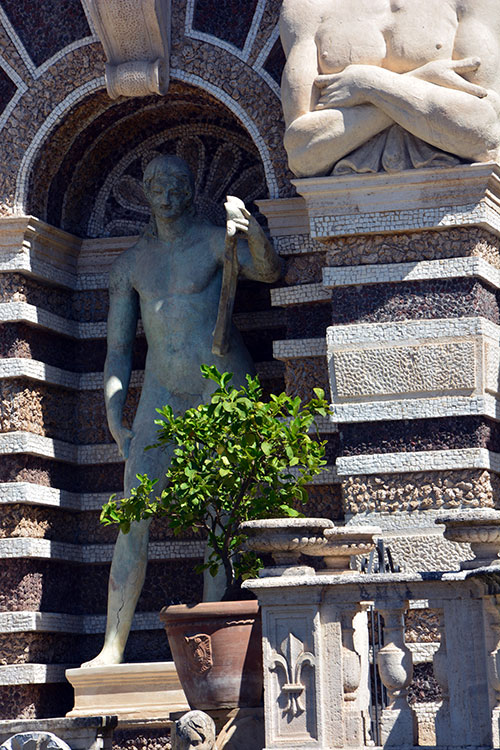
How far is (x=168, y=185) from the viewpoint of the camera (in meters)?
13.1

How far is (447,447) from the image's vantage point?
38.8ft

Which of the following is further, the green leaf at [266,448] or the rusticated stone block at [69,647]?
the rusticated stone block at [69,647]

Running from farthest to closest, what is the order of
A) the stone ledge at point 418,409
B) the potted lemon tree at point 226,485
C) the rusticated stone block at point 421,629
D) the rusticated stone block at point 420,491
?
the stone ledge at point 418,409
the rusticated stone block at point 420,491
the rusticated stone block at point 421,629
the potted lemon tree at point 226,485

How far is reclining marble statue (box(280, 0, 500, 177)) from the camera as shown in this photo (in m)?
12.1

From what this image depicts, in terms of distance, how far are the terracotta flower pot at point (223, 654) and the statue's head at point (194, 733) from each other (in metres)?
0.93

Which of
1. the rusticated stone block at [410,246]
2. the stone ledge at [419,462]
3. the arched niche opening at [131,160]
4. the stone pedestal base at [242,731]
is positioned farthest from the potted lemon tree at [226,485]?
the arched niche opening at [131,160]

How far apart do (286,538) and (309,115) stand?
383cm

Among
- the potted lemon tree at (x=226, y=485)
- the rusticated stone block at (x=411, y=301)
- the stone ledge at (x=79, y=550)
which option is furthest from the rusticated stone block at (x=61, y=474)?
the rusticated stone block at (x=411, y=301)

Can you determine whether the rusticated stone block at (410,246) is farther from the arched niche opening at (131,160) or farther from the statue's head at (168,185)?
the arched niche opening at (131,160)

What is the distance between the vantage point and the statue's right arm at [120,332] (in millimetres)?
13273

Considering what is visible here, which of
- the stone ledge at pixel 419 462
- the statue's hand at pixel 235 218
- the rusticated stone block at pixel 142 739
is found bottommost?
the rusticated stone block at pixel 142 739

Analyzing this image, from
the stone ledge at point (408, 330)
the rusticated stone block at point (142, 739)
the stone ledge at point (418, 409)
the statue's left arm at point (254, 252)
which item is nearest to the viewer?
the stone ledge at point (418, 409)

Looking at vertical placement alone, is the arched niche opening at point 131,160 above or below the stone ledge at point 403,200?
above

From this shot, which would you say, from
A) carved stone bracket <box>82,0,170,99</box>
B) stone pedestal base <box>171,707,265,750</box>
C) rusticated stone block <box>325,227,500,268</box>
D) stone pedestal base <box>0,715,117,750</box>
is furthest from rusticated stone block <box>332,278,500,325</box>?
stone pedestal base <box>0,715,117,750</box>
